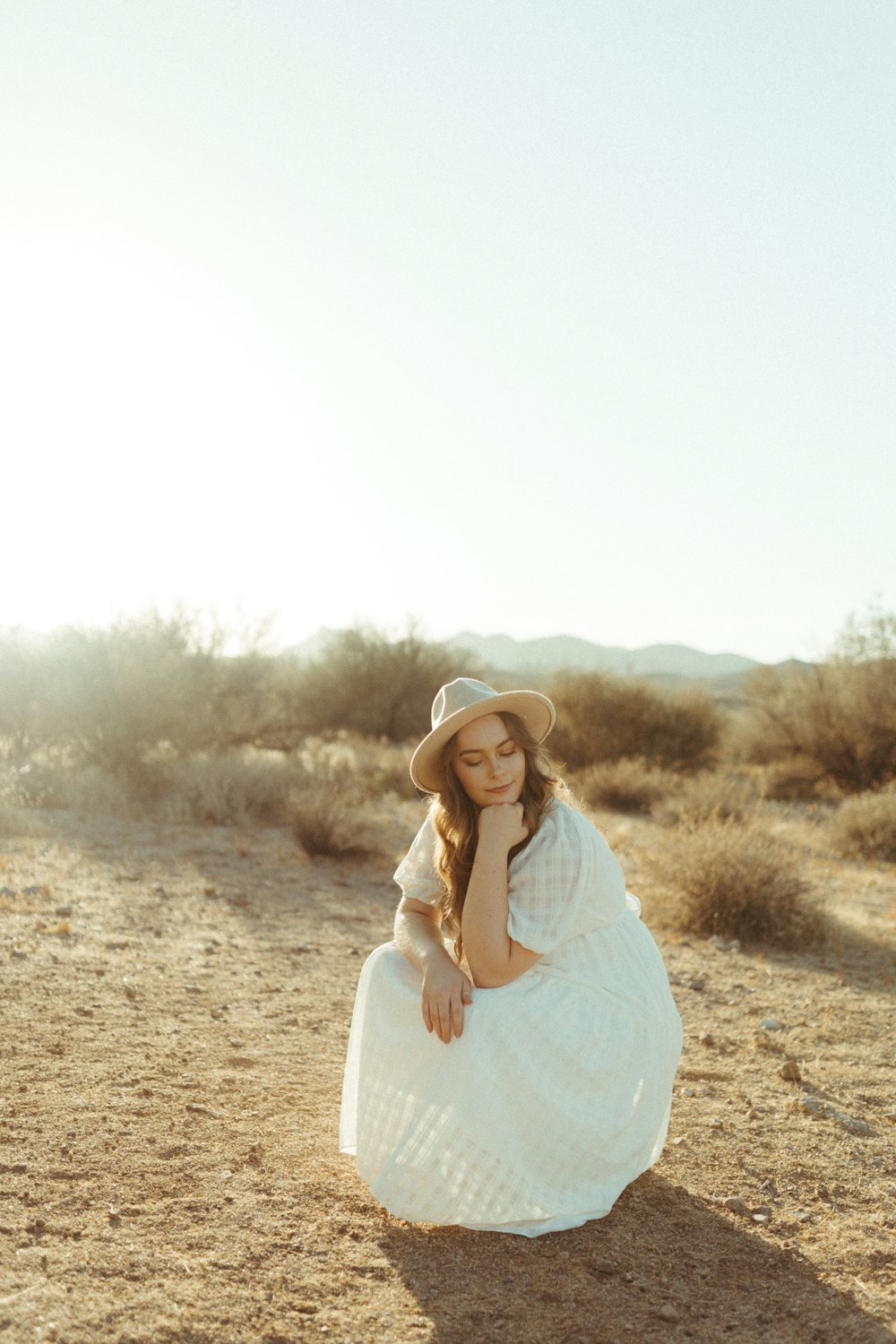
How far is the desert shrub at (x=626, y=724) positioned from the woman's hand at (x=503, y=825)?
15123 millimetres

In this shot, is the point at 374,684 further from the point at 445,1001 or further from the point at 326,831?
the point at 445,1001

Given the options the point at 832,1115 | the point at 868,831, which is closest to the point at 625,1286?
the point at 832,1115

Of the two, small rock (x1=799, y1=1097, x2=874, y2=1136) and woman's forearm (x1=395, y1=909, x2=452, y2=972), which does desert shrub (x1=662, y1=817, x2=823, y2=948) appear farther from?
woman's forearm (x1=395, y1=909, x2=452, y2=972)

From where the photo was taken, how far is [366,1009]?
9.76ft

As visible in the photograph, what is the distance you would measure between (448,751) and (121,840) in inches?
264

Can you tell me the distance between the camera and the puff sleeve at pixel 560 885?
9.23 ft

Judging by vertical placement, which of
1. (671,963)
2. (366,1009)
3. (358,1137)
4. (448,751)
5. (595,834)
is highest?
(448,751)

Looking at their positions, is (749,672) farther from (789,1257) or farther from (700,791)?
(789,1257)

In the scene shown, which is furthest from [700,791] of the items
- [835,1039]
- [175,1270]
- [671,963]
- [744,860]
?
[175,1270]

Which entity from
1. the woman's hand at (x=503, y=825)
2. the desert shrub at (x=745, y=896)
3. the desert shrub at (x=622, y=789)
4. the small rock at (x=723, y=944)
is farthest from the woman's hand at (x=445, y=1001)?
the desert shrub at (x=622, y=789)

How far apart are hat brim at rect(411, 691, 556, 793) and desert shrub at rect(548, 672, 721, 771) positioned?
14.9 metres

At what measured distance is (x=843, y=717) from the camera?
1619cm

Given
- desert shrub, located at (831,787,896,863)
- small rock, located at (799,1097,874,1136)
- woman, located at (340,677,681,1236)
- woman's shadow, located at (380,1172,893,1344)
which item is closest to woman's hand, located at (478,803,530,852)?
woman, located at (340,677,681,1236)

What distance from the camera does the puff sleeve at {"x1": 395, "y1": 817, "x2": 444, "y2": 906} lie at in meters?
3.19
